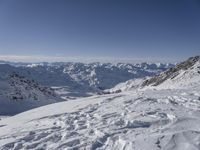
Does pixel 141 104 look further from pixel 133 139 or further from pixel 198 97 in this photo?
pixel 133 139

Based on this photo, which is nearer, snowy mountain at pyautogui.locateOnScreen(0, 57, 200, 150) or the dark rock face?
snowy mountain at pyautogui.locateOnScreen(0, 57, 200, 150)

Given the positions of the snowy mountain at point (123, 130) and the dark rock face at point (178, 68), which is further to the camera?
the dark rock face at point (178, 68)

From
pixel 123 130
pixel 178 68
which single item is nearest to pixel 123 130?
pixel 123 130

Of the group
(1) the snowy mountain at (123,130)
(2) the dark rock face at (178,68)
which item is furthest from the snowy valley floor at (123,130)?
(2) the dark rock face at (178,68)

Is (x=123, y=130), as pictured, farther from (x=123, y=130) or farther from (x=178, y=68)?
(x=178, y=68)

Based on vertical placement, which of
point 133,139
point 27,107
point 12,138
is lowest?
point 27,107

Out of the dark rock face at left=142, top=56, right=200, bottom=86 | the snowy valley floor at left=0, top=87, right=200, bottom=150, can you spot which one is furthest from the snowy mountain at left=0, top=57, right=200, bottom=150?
the dark rock face at left=142, top=56, right=200, bottom=86

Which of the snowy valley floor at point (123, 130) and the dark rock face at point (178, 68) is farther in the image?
the dark rock face at point (178, 68)

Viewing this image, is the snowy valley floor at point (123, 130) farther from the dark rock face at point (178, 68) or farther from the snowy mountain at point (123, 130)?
the dark rock face at point (178, 68)

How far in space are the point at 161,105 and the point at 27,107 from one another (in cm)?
4598

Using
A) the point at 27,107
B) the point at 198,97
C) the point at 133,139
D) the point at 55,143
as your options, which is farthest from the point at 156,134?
the point at 27,107

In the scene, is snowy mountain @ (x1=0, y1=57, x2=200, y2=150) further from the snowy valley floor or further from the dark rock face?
the dark rock face

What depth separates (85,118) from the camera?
38.2ft

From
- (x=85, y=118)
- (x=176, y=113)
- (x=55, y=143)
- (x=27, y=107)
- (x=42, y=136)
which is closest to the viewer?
(x=55, y=143)
